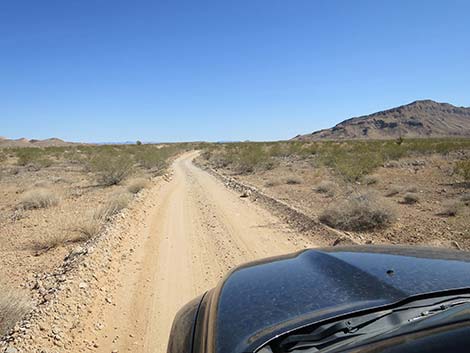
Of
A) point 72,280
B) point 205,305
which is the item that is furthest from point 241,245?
point 205,305

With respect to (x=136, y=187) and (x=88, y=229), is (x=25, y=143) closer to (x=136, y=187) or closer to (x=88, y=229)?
(x=136, y=187)

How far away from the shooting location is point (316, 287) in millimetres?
2232

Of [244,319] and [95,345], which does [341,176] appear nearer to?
[95,345]

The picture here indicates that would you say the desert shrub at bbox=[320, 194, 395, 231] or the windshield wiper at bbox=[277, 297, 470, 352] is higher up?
the windshield wiper at bbox=[277, 297, 470, 352]

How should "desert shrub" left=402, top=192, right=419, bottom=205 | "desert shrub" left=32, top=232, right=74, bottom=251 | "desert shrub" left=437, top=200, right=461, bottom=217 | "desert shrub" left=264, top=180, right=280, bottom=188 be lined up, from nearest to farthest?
"desert shrub" left=32, top=232, right=74, bottom=251
"desert shrub" left=437, top=200, right=461, bottom=217
"desert shrub" left=402, top=192, right=419, bottom=205
"desert shrub" left=264, top=180, right=280, bottom=188

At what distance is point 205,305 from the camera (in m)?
2.46

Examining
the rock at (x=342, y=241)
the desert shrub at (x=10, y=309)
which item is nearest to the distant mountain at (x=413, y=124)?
the rock at (x=342, y=241)

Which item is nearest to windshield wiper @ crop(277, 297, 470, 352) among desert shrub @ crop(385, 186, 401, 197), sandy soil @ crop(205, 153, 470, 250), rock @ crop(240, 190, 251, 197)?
sandy soil @ crop(205, 153, 470, 250)

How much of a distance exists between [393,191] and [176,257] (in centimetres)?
1058

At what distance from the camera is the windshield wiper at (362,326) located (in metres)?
1.72

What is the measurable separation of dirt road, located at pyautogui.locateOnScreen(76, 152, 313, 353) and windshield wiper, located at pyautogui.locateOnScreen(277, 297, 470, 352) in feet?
9.75

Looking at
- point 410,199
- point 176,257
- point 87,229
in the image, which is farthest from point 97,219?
point 410,199

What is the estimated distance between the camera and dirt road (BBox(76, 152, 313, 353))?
4664 mm

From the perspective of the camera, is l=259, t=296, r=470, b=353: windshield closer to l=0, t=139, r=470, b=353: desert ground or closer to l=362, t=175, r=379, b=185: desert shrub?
l=0, t=139, r=470, b=353: desert ground
